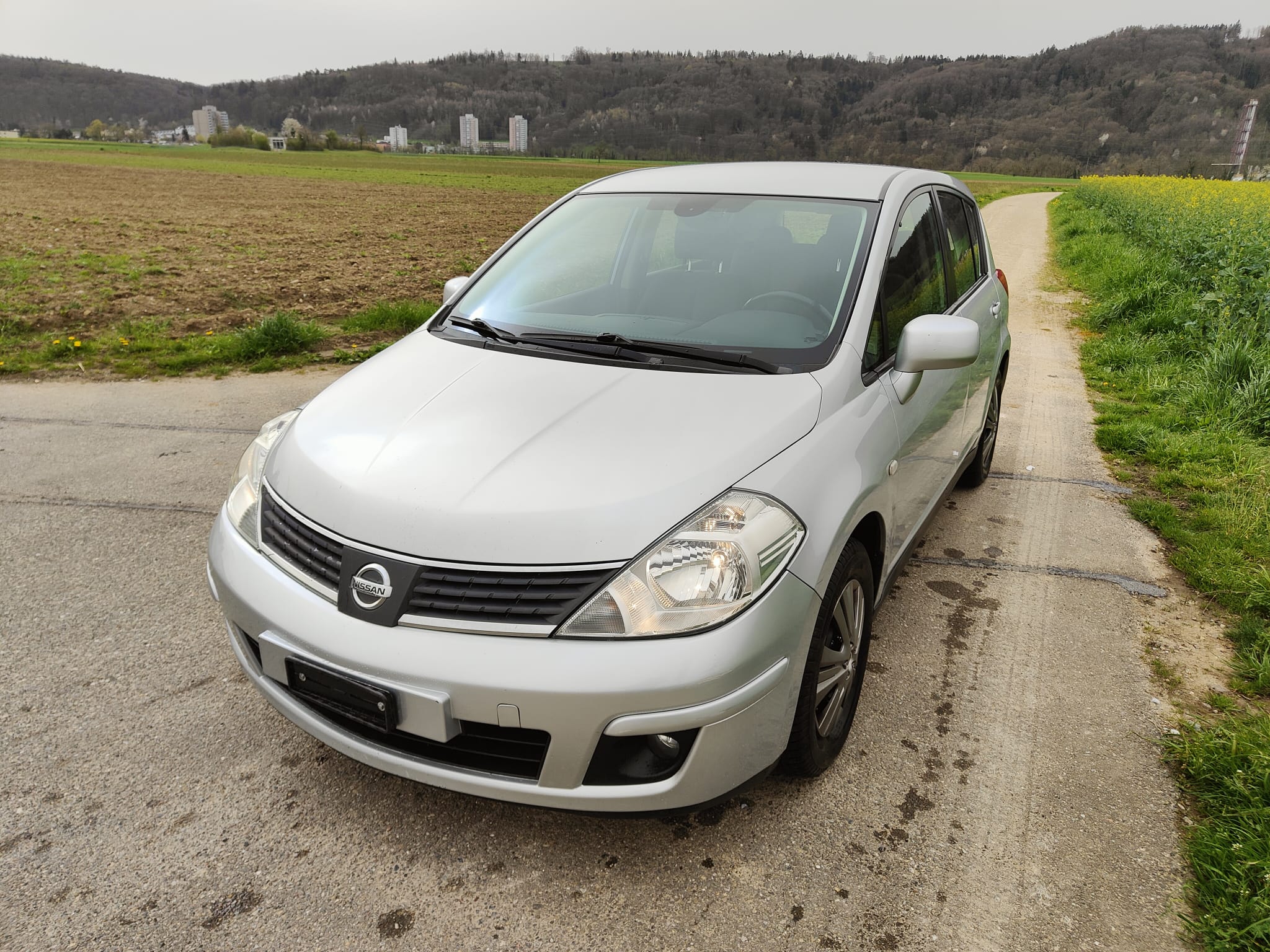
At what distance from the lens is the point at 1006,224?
2498cm

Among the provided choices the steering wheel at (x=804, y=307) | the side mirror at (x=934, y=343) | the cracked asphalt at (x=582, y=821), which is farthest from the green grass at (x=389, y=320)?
the side mirror at (x=934, y=343)

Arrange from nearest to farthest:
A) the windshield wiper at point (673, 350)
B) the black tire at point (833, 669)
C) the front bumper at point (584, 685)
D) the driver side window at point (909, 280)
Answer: the front bumper at point (584, 685)
the black tire at point (833, 669)
the windshield wiper at point (673, 350)
the driver side window at point (909, 280)

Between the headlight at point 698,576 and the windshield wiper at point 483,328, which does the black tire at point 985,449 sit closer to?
the windshield wiper at point 483,328

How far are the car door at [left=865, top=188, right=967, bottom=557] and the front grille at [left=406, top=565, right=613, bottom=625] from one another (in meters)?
1.22

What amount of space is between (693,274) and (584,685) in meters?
1.68

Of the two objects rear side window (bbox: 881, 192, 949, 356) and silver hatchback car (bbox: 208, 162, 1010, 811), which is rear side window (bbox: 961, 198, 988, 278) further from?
silver hatchback car (bbox: 208, 162, 1010, 811)

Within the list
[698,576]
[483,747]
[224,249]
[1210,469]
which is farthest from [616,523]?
[224,249]

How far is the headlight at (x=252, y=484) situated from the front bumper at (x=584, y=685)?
33cm

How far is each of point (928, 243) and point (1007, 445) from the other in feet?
8.80

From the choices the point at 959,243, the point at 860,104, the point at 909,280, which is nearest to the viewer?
the point at 909,280

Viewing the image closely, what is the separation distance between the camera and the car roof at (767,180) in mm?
3105

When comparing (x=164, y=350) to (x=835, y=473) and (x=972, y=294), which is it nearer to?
(x=972, y=294)

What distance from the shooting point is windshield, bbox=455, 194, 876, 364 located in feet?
8.75

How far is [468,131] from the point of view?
157625mm
